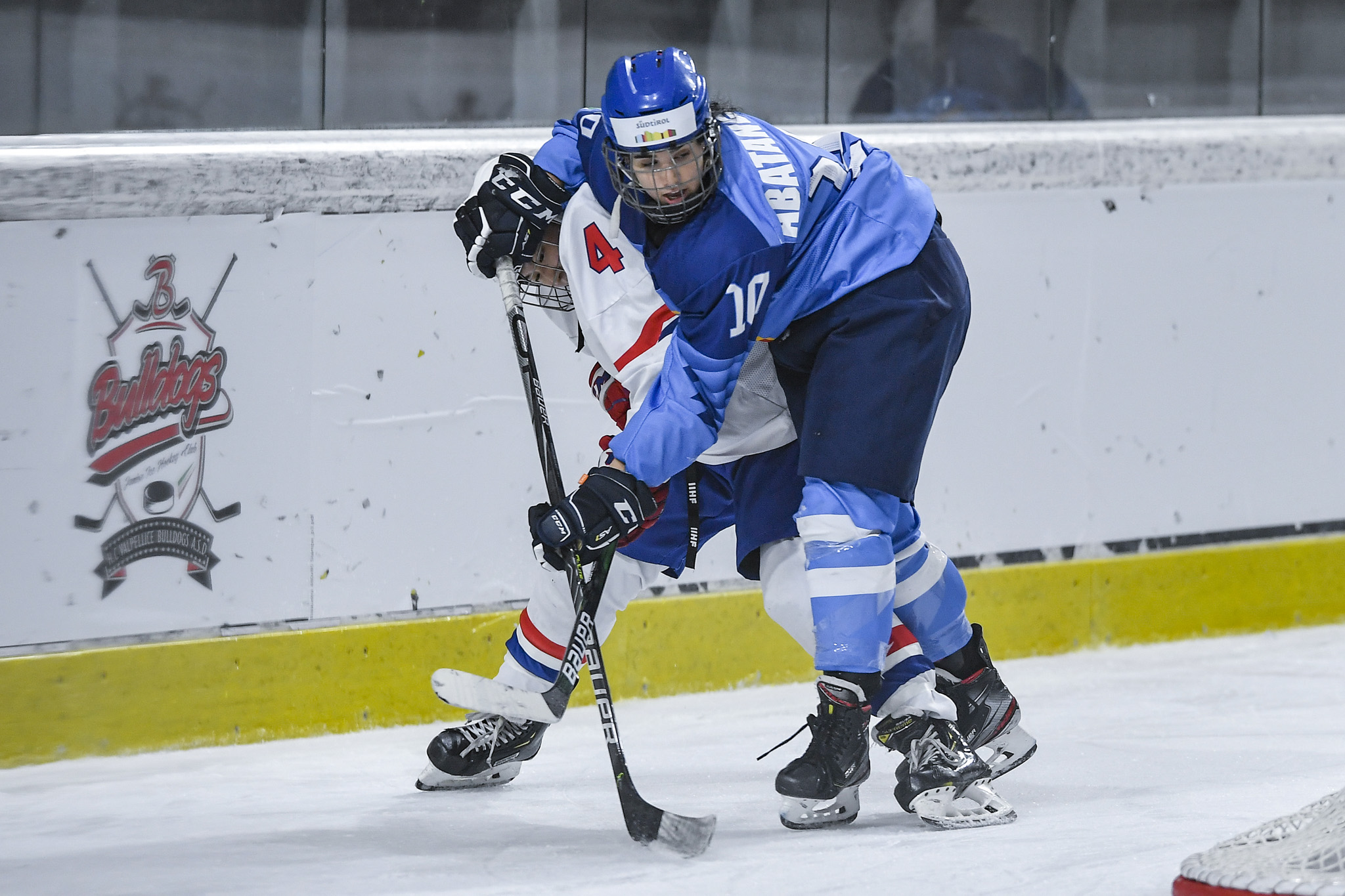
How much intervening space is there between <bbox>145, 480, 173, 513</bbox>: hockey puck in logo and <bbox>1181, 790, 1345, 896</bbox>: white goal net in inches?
70.9

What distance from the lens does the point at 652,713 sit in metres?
3.18

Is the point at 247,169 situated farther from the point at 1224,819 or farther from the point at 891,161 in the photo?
the point at 1224,819

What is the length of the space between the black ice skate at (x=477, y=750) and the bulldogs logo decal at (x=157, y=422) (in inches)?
23.4

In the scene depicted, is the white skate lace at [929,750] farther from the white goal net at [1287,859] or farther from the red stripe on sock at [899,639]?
the white goal net at [1287,859]

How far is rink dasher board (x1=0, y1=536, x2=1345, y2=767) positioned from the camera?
276 cm

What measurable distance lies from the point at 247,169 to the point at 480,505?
77cm

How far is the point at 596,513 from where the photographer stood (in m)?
2.15

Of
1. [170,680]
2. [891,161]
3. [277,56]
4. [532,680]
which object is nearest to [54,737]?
[170,680]

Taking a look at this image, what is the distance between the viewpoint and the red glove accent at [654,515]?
7.29 ft

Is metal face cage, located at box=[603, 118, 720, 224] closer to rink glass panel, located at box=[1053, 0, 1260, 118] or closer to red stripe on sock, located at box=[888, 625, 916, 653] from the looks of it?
red stripe on sock, located at box=[888, 625, 916, 653]

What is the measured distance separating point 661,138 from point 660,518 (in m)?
0.68

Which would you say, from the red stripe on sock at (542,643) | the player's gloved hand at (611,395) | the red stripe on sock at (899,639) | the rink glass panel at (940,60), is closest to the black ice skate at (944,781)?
the red stripe on sock at (899,639)

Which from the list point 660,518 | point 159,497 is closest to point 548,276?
point 660,518

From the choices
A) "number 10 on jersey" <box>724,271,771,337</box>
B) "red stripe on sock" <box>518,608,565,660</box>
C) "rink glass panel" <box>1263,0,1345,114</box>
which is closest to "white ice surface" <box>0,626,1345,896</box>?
"red stripe on sock" <box>518,608,565,660</box>
